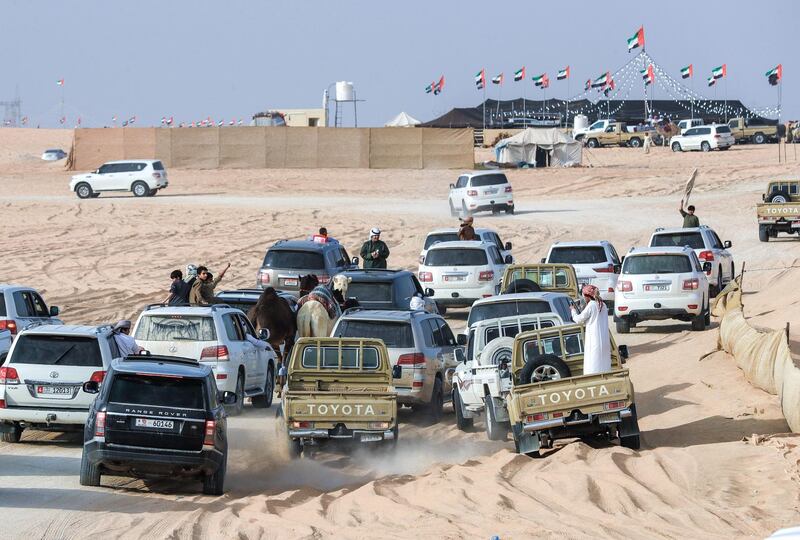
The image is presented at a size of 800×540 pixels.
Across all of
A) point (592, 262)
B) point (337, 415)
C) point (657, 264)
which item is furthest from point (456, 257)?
point (337, 415)

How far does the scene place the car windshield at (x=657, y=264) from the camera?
2628 cm

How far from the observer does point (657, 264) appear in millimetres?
26500

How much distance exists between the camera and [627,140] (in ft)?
282

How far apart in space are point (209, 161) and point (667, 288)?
44.0 m

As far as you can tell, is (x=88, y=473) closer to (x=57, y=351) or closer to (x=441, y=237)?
(x=57, y=351)

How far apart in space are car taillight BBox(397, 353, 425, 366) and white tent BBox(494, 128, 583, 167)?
50.4 metres

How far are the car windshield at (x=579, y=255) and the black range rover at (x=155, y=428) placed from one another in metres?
16.1

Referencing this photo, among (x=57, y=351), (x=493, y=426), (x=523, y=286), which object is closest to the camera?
(x=57, y=351)

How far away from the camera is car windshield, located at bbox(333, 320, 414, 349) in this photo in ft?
61.2

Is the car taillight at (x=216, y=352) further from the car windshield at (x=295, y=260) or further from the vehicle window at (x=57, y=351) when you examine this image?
the car windshield at (x=295, y=260)

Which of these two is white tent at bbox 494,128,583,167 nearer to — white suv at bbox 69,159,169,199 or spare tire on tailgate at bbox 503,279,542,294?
white suv at bbox 69,159,169,199

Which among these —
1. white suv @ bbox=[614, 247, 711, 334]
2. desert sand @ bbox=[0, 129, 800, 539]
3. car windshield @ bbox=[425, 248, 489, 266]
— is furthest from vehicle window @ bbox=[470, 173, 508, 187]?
white suv @ bbox=[614, 247, 711, 334]

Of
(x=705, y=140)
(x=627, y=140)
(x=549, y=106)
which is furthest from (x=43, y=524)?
(x=549, y=106)

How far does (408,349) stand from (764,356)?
486cm
